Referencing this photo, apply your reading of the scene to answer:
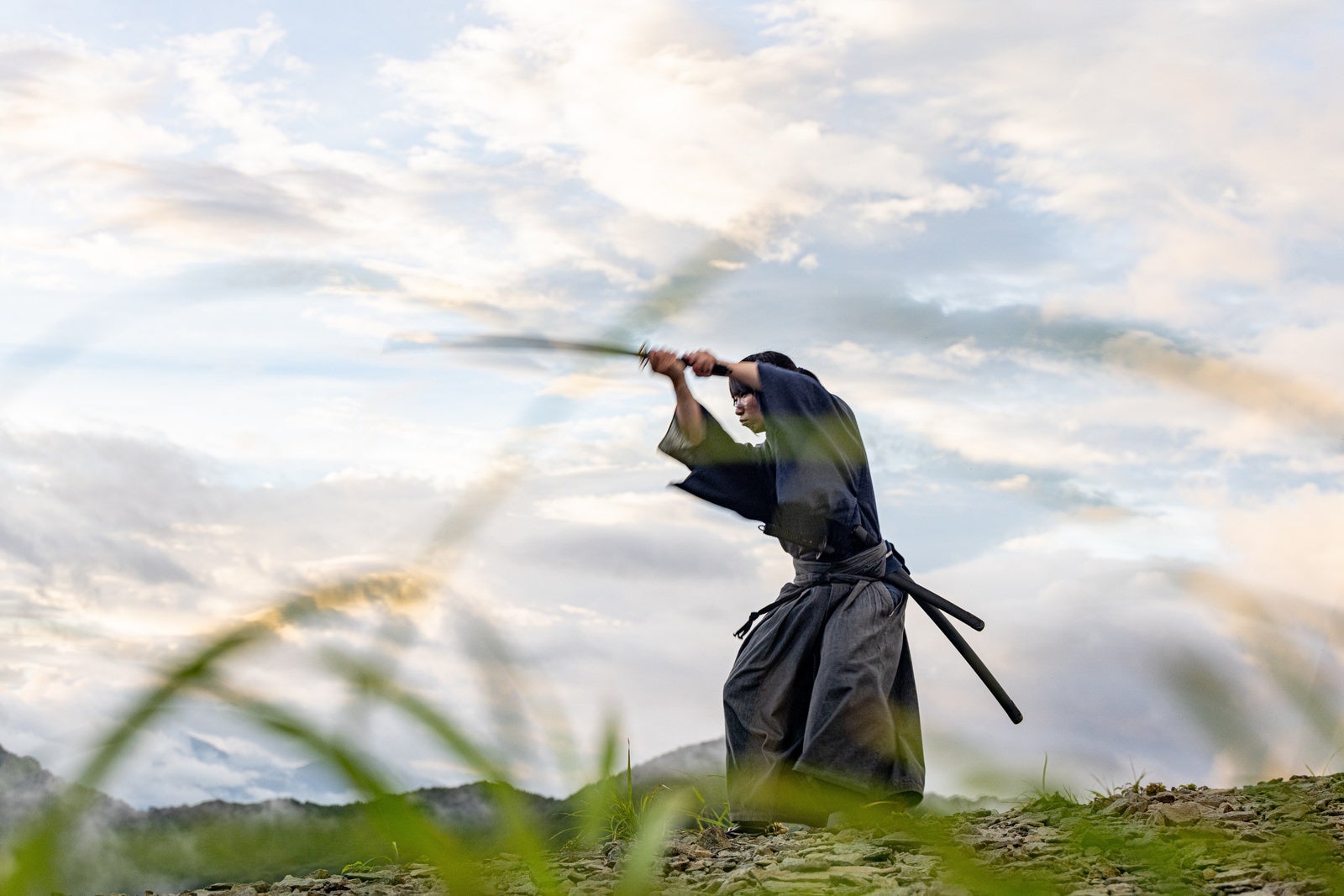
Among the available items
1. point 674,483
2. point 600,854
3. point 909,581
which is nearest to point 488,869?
point 600,854

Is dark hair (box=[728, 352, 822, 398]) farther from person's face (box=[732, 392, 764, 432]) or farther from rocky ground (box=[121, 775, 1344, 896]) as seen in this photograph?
rocky ground (box=[121, 775, 1344, 896])

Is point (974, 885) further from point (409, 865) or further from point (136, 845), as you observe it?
point (409, 865)

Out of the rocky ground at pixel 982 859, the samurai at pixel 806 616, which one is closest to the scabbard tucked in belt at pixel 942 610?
the samurai at pixel 806 616

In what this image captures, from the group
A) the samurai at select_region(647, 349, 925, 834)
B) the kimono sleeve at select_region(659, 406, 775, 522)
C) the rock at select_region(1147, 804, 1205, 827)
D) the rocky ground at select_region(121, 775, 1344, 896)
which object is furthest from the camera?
the kimono sleeve at select_region(659, 406, 775, 522)

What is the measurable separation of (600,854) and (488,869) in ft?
1.48

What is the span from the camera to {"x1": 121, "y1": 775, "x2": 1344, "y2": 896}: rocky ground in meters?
3.41

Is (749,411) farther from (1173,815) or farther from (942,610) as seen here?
(1173,815)

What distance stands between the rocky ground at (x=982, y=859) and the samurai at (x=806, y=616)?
0.80ft

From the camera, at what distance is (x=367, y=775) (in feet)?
3.20

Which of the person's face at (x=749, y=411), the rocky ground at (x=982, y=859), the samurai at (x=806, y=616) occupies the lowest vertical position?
the rocky ground at (x=982, y=859)


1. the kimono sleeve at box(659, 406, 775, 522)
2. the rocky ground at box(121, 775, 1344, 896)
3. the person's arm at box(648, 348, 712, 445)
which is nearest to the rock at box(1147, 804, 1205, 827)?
the rocky ground at box(121, 775, 1344, 896)

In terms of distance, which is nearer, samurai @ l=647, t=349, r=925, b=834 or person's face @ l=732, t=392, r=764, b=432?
samurai @ l=647, t=349, r=925, b=834

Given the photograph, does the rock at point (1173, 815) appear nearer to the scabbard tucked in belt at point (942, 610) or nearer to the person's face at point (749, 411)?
the scabbard tucked in belt at point (942, 610)

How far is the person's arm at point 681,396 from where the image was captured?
4.56 meters
